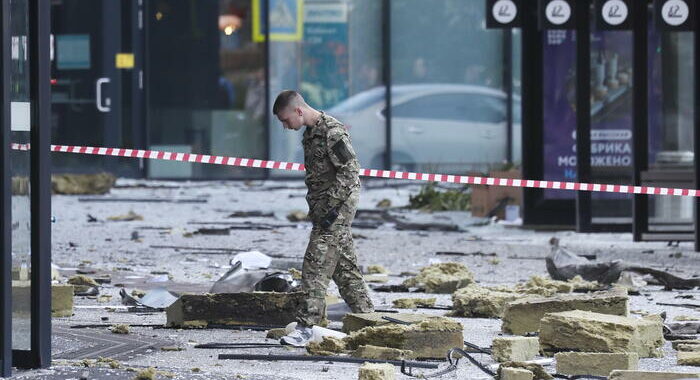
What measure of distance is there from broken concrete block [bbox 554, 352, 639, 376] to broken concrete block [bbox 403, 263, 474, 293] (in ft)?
12.4

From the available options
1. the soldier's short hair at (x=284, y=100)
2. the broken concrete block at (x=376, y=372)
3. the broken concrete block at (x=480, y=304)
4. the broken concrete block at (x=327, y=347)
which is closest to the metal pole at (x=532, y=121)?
the broken concrete block at (x=480, y=304)

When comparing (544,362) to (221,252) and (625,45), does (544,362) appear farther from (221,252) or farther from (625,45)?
(625,45)

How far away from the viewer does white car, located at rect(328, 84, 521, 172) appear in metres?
24.6

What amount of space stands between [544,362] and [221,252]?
6.88m

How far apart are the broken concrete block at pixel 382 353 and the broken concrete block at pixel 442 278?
10.8ft

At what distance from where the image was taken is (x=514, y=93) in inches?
968

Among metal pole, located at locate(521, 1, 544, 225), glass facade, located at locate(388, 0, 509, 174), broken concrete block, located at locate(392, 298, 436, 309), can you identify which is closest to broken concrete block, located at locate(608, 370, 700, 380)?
broken concrete block, located at locate(392, 298, 436, 309)

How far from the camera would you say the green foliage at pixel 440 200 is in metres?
19.7

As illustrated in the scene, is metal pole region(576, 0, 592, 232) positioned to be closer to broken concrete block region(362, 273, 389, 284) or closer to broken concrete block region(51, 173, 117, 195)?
broken concrete block region(362, 273, 389, 284)

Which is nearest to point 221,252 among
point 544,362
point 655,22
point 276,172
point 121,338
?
point 655,22

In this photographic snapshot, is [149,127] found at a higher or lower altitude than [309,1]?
lower

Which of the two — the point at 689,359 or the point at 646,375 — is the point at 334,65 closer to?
the point at 689,359

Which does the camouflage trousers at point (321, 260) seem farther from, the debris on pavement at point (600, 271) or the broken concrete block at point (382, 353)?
the debris on pavement at point (600, 271)

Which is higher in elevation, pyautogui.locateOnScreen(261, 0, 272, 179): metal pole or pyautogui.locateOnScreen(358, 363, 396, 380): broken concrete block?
pyautogui.locateOnScreen(261, 0, 272, 179): metal pole
